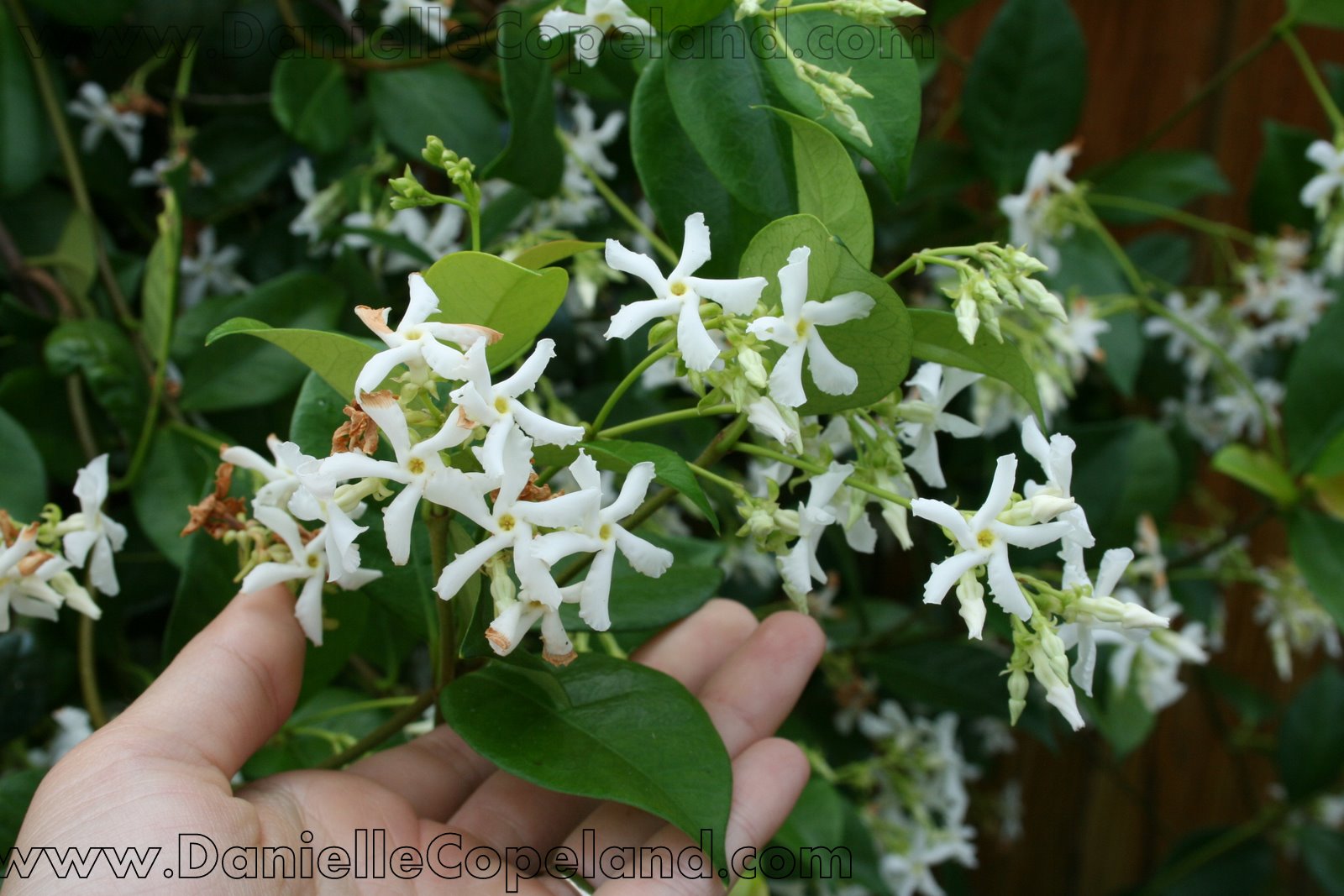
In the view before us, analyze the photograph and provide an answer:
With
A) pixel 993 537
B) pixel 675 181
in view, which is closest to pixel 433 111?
pixel 675 181

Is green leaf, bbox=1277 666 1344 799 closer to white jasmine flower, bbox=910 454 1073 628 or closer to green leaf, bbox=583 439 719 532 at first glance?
white jasmine flower, bbox=910 454 1073 628

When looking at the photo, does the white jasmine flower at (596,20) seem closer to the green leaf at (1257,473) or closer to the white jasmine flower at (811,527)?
the white jasmine flower at (811,527)

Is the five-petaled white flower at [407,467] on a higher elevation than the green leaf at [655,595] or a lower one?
higher

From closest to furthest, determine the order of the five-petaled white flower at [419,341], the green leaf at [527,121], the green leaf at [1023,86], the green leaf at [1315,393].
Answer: the five-petaled white flower at [419,341] < the green leaf at [527,121] < the green leaf at [1315,393] < the green leaf at [1023,86]

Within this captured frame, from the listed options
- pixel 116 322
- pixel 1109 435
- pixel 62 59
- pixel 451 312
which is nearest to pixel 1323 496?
pixel 1109 435

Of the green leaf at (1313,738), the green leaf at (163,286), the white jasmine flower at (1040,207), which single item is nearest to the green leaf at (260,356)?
the green leaf at (163,286)
